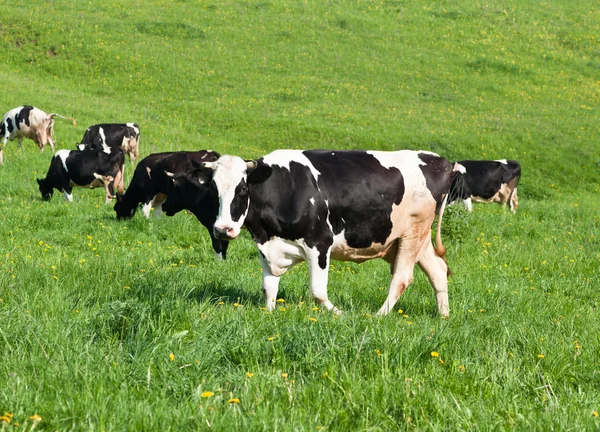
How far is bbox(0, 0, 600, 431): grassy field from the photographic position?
3855mm

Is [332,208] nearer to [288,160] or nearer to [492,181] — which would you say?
[288,160]

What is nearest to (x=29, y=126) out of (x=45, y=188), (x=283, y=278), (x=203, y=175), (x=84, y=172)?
(x=84, y=172)

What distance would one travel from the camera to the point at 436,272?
7625mm

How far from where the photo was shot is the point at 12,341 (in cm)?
443

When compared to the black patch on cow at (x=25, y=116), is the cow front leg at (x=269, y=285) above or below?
above

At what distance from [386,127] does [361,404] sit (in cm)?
2446

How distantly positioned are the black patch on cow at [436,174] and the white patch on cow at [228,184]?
2.04 metres

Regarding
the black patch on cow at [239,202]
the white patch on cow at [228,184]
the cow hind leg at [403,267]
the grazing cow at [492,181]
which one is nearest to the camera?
the white patch on cow at [228,184]

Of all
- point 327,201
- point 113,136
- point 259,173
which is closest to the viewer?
point 259,173

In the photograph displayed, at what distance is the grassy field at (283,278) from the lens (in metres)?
3.86

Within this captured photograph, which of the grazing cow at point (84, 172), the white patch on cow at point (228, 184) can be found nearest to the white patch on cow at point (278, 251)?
the white patch on cow at point (228, 184)

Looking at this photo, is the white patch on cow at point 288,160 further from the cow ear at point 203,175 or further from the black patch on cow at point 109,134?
the black patch on cow at point 109,134

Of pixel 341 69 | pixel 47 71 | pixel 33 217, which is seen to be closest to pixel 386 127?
pixel 341 69

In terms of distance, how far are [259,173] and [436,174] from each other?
205 cm
